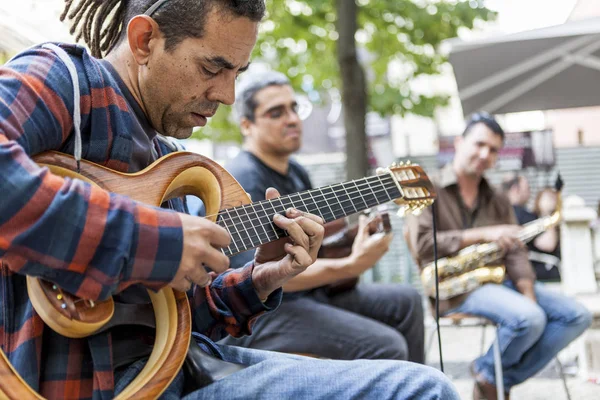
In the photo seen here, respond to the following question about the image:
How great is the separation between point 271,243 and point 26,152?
0.80 meters

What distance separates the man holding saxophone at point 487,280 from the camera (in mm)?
4500

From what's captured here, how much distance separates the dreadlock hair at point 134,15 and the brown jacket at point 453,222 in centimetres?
287

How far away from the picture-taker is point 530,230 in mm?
5281

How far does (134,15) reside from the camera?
6.72 ft

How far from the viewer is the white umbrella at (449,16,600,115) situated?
6.40 meters

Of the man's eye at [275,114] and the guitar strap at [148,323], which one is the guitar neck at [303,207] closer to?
the guitar strap at [148,323]

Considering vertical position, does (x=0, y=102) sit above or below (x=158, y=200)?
above

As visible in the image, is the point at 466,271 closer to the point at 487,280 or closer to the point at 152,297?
the point at 487,280

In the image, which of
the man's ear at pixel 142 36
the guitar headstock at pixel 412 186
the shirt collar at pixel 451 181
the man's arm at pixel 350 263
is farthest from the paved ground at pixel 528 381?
the man's ear at pixel 142 36

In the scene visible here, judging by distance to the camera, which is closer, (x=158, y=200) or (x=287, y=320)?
(x=158, y=200)

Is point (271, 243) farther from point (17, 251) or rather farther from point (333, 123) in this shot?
point (333, 123)

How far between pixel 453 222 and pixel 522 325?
2.91 ft

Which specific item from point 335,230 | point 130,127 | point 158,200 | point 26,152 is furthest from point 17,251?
point 335,230

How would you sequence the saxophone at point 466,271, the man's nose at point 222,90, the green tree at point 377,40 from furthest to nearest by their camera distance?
1. the green tree at point 377,40
2. the saxophone at point 466,271
3. the man's nose at point 222,90
